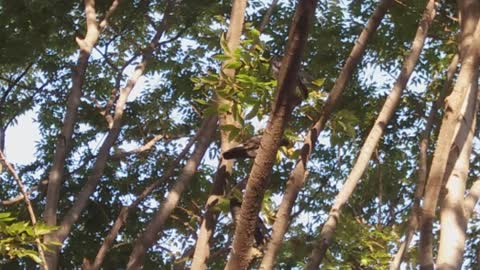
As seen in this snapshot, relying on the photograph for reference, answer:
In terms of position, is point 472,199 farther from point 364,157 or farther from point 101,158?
point 101,158

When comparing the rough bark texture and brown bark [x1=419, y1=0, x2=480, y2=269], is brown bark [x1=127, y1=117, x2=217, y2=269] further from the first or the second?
brown bark [x1=419, y1=0, x2=480, y2=269]

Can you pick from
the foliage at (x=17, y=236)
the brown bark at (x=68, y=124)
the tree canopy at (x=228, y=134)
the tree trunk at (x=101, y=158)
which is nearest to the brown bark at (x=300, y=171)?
the tree canopy at (x=228, y=134)

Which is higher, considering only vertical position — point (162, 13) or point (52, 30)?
point (162, 13)

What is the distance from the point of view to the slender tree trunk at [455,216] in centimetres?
320

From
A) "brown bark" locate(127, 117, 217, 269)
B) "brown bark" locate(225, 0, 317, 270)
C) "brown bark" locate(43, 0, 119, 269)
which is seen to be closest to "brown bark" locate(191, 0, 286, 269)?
"brown bark" locate(225, 0, 317, 270)

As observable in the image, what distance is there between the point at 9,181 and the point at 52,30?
2.17 meters

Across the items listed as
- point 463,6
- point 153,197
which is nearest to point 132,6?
point 153,197

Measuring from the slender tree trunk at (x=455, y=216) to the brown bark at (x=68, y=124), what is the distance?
10.6 feet

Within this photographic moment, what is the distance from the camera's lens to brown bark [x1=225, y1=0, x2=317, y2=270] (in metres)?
2.36

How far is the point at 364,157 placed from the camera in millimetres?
4031

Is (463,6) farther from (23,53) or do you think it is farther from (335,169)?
(23,53)

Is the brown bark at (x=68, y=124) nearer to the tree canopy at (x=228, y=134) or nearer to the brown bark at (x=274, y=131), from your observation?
the tree canopy at (x=228, y=134)

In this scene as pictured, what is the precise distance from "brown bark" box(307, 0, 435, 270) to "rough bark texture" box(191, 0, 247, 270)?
54cm

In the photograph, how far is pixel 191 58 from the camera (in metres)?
8.70
